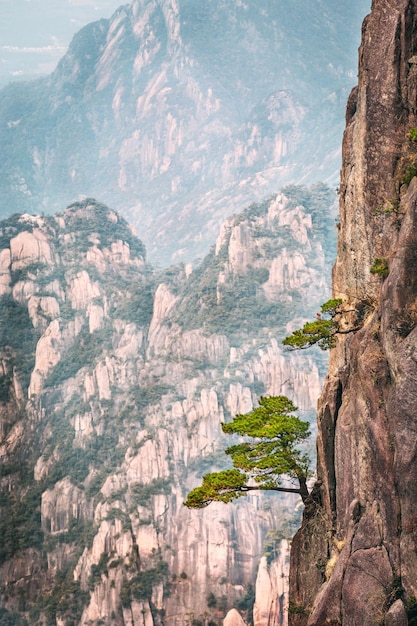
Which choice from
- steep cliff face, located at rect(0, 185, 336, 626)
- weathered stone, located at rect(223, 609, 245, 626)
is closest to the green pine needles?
steep cliff face, located at rect(0, 185, 336, 626)

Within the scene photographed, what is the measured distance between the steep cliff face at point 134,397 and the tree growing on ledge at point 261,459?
59481 millimetres

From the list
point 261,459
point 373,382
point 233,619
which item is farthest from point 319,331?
point 233,619

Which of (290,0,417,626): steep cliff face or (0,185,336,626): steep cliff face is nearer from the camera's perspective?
(290,0,417,626): steep cliff face

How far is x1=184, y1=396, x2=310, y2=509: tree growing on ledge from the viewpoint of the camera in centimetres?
3372

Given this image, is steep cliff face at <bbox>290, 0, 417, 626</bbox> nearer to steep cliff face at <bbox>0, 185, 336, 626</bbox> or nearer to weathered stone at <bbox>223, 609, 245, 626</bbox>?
weathered stone at <bbox>223, 609, 245, 626</bbox>

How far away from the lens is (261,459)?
34594 mm

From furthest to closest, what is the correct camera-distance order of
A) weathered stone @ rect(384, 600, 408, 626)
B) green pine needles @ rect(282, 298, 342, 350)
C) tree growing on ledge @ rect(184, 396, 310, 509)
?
tree growing on ledge @ rect(184, 396, 310, 509) → green pine needles @ rect(282, 298, 342, 350) → weathered stone @ rect(384, 600, 408, 626)

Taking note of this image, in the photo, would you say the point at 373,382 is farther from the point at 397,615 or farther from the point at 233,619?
the point at 233,619

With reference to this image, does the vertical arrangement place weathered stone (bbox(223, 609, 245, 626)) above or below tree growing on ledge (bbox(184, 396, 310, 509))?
below

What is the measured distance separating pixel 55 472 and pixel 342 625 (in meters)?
101

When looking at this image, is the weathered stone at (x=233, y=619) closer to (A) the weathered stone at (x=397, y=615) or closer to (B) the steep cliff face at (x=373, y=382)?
(B) the steep cliff face at (x=373, y=382)

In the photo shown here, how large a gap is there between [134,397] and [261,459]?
102217 mm

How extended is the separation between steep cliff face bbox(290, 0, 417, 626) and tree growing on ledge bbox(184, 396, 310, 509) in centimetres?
116

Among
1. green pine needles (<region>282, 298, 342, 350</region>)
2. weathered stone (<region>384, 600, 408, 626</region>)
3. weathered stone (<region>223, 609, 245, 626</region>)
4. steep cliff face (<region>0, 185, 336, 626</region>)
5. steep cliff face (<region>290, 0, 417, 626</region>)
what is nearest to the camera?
weathered stone (<region>384, 600, 408, 626</region>)
